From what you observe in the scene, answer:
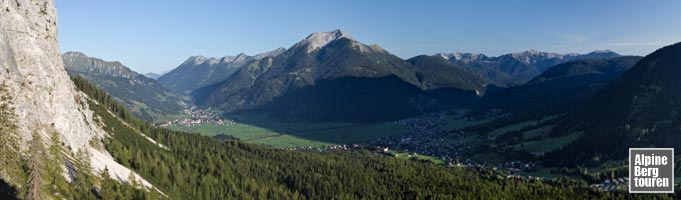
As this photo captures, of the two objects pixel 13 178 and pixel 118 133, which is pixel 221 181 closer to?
pixel 118 133

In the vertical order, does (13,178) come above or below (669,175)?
above

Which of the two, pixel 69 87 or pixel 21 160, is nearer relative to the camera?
pixel 21 160

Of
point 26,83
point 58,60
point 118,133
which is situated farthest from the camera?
point 118,133

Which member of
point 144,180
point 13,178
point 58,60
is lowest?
point 144,180

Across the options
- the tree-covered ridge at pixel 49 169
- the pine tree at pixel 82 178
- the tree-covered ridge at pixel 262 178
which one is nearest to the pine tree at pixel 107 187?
the tree-covered ridge at pixel 49 169

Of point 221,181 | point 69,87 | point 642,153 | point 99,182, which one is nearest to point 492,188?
point 642,153

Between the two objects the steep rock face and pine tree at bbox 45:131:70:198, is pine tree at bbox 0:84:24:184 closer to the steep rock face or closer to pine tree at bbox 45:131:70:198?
the steep rock face

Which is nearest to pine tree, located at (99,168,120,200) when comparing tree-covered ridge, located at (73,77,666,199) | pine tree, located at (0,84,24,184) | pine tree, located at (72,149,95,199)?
pine tree, located at (72,149,95,199)
